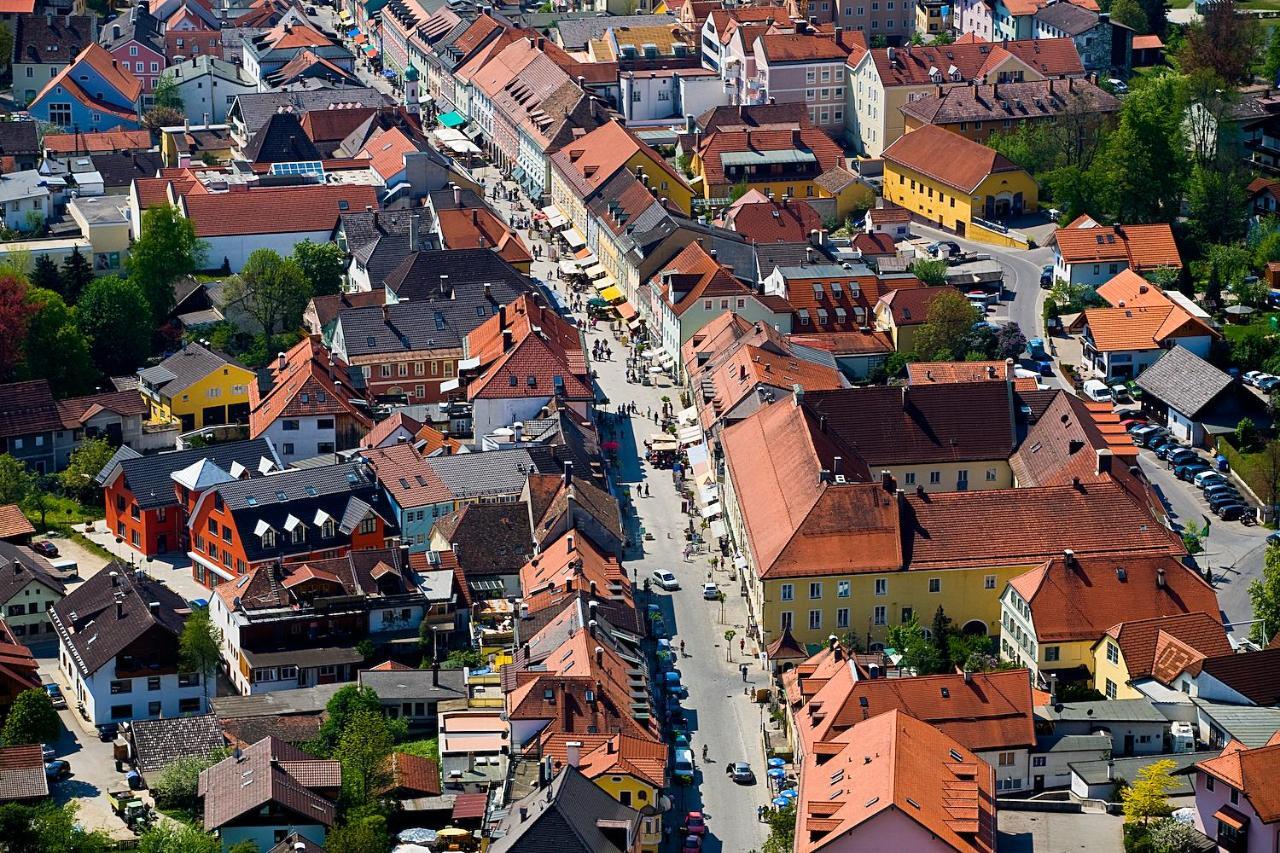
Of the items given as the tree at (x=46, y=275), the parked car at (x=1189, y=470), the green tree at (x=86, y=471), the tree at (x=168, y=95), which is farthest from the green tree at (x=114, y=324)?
the parked car at (x=1189, y=470)

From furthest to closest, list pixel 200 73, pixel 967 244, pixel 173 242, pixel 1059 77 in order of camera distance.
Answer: pixel 200 73
pixel 1059 77
pixel 967 244
pixel 173 242

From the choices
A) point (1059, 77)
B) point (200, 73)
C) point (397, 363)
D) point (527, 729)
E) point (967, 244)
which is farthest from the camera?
point (200, 73)

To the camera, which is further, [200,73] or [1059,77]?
[200,73]

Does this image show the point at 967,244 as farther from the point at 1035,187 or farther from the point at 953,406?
the point at 953,406

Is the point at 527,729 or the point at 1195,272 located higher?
the point at 527,729

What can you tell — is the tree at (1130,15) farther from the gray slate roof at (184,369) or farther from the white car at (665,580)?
the white car at (665,580)

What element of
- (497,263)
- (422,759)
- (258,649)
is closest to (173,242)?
(497,263)

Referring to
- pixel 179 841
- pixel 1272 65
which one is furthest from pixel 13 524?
pixel 1272 65

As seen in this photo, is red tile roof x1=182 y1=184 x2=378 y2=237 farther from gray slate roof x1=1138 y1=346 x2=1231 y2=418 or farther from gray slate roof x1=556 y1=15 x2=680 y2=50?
gray slate roof x1=1138 y1=346 x2=1231 y2=418
